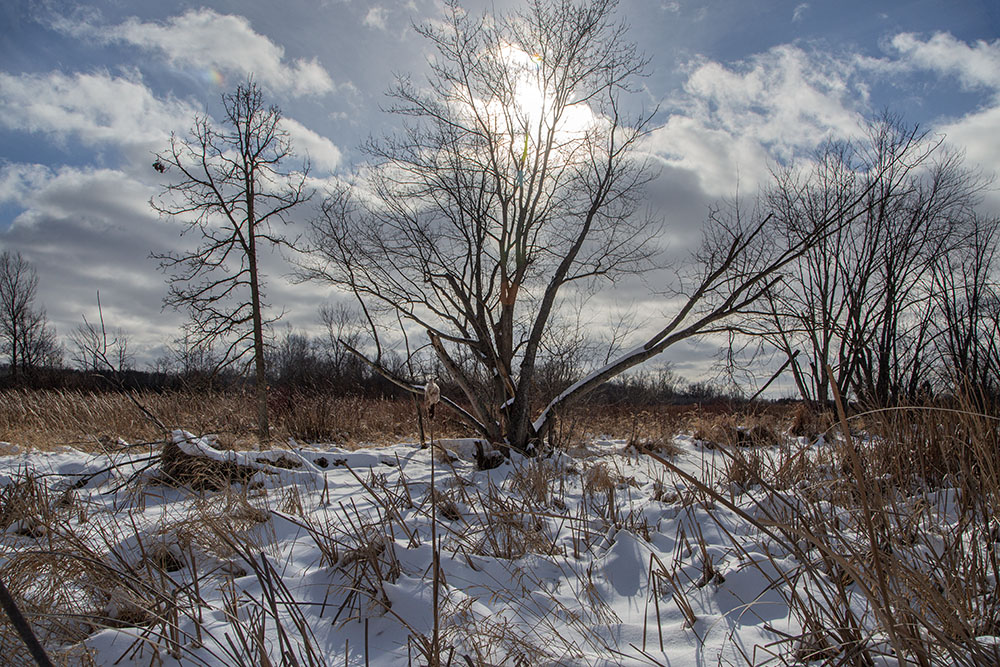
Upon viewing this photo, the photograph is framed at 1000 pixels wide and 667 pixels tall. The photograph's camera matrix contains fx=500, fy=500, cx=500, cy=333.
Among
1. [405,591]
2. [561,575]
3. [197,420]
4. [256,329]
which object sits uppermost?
[256,329]

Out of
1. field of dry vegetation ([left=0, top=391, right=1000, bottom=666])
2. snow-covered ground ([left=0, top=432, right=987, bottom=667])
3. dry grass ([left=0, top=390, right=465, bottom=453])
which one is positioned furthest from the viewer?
dry grass ([left=0, top=390, right=465, bottom=453])

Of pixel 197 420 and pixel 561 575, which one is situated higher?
pixel 197 420

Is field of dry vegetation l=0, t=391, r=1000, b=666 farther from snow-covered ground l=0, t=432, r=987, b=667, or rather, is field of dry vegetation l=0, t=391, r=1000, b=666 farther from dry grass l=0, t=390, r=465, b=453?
dry grass l=0, t=390, r=465, b=453

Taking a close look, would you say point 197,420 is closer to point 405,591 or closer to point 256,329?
point 256,329

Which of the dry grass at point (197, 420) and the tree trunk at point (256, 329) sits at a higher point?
the tree trunk at point (256, 329)

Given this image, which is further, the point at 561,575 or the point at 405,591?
the point at 561,575

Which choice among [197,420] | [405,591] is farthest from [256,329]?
[405,591]

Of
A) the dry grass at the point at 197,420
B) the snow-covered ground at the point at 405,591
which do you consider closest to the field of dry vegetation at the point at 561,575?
the snow-covered ground at the point at 405,591

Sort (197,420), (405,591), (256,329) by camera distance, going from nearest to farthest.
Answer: (405,591)
(197,420)
(256,329)

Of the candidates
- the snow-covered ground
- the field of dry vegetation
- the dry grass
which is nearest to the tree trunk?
the dry grass

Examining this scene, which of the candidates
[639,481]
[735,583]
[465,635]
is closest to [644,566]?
[735,583]

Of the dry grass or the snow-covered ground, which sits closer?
the snow-covered ground

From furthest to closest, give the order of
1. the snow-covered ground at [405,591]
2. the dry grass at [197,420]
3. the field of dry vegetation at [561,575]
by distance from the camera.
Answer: the dry grass at [197,420] < the snow-covered ground at [405,591] < the field of dry vegetation at [561,575]

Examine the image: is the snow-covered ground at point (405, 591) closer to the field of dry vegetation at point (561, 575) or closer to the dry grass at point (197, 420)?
the field of dry vegetation at point (561, 575)
